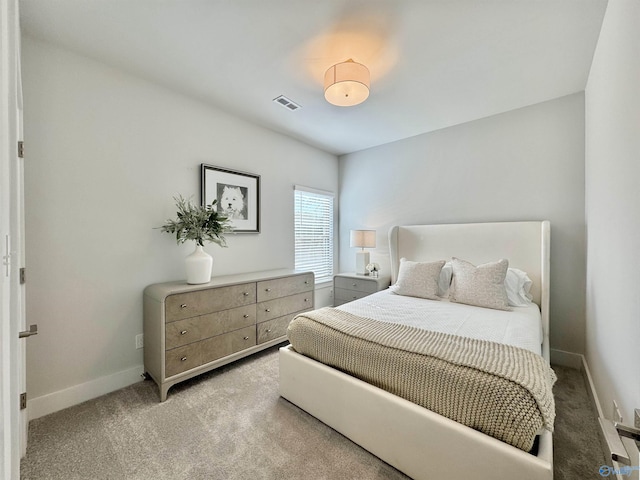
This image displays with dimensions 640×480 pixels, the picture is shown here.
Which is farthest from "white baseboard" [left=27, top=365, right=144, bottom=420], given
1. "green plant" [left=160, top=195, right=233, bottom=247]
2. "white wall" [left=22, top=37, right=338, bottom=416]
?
"green plant" [left=160, top=195, right=233, bottom=247]

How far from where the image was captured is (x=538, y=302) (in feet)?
8.61

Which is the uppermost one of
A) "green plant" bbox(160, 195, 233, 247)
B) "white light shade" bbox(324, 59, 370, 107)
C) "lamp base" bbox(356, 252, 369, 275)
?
"white light shade" bbox(324, 59, 370, 107)

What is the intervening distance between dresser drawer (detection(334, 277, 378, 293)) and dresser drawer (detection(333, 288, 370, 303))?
0.13 ft

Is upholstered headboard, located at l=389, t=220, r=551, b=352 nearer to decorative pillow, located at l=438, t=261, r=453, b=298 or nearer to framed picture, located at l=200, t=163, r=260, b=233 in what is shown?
decorative pillow, located at l=438, t=261, r=453, b=298

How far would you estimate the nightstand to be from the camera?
138 inches

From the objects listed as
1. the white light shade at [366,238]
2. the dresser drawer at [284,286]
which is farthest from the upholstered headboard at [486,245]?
the dresser drawer at [284,286]

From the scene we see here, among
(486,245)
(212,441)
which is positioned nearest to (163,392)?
(212,441)

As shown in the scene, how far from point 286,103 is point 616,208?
8.76 ft

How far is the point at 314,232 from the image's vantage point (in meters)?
4.06

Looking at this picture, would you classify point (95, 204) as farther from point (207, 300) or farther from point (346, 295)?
point (346, 295)

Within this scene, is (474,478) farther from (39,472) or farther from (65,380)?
(65,380)

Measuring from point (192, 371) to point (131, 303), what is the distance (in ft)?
2.58

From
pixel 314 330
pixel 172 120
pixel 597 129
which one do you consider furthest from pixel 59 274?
pixel 597 129

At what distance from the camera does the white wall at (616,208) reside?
117cm
